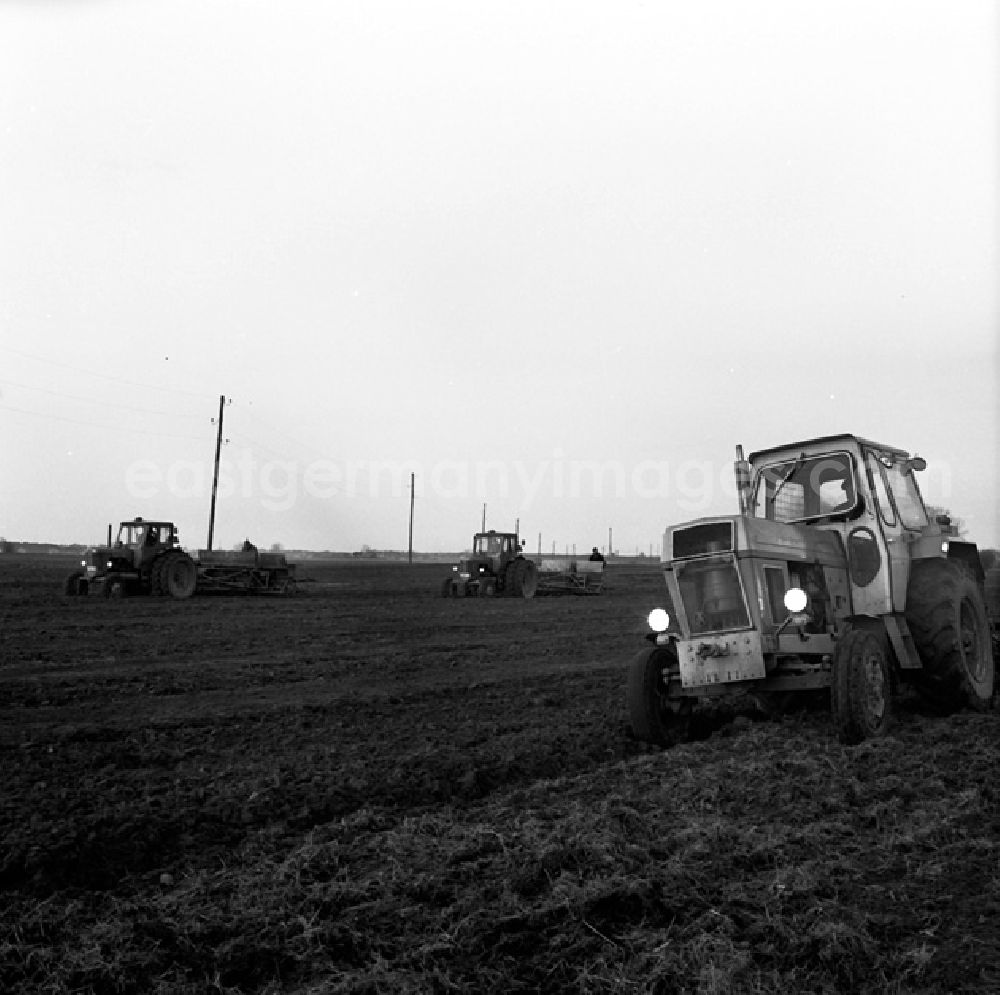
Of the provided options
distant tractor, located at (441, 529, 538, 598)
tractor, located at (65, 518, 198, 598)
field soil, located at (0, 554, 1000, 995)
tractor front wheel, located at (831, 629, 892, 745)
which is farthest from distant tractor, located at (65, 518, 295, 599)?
tractor front wheel, located at (831, 629, 892, 745)

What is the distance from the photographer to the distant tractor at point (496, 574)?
26859mm

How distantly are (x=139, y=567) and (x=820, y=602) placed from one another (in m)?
19.4

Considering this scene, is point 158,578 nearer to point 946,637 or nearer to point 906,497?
point 906,497

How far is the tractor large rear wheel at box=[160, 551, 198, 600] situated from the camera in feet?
75.6

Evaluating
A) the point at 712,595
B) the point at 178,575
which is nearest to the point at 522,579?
the point at 178,575

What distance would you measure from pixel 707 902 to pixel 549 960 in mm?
756

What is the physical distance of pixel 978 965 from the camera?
3.15m

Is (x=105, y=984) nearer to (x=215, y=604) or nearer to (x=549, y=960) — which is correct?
(x=549, y=960)

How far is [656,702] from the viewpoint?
285 inches

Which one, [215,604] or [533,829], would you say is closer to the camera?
[533,829]

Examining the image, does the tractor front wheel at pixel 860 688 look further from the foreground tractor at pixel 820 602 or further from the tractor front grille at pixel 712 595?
the tractor front grille at pixel 712 595

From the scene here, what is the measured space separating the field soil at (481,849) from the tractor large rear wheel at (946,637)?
305mm

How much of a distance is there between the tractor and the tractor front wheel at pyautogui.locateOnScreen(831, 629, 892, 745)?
64.2 ft

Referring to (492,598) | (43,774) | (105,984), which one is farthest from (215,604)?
(105,984)
